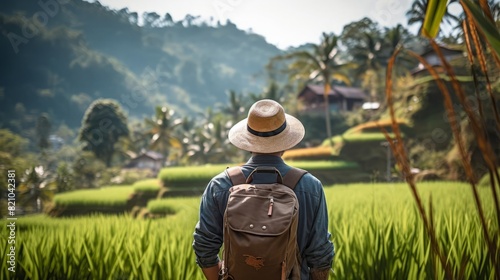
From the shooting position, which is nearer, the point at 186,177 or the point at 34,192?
the point at 186,177

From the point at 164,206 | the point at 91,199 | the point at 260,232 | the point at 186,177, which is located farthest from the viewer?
the point at 186,177

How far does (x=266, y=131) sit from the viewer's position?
1.56 meters

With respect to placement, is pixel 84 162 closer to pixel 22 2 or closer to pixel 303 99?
pixel 303 99

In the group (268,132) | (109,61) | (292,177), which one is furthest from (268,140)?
(109,61)

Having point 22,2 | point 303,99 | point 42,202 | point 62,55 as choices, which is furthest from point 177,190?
point 22,2

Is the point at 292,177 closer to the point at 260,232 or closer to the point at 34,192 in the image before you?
the point at 260,232

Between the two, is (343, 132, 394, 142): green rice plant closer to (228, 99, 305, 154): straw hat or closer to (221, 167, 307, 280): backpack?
(228, 99, 305, 154): straw hat

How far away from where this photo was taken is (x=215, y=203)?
1486 mm

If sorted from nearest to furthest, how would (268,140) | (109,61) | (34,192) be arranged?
(268,140), (34,192), (109,61)

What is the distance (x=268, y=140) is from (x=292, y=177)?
18cm

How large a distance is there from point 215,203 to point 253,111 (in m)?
0.37

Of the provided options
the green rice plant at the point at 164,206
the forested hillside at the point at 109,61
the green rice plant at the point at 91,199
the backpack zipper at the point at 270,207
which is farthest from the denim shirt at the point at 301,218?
the forested hillside at the point at 109,61

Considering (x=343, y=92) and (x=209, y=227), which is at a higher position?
(x=343, y=92)

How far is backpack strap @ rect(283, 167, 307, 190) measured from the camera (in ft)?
4.71
